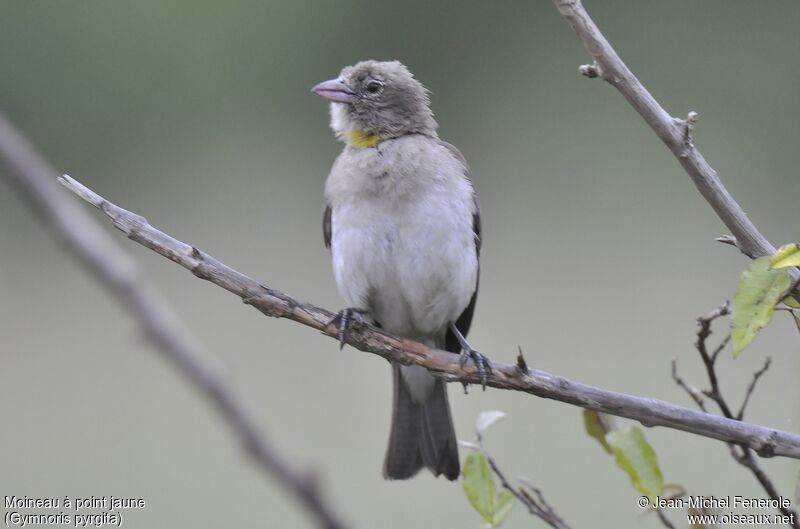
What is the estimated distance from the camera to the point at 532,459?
563 cm

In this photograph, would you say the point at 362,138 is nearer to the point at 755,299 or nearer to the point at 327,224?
the point at 327,224

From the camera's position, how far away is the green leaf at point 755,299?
1684 millimetres

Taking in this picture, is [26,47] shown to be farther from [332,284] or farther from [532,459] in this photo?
[532,459]

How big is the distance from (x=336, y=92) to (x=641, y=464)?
206cm

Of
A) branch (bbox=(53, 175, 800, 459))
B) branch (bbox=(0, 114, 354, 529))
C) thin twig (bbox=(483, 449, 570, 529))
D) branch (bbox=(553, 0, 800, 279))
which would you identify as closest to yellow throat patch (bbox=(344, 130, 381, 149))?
branch (bbox=(53, 175, 800, 459))

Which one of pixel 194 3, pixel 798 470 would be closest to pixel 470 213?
pixel 798 470

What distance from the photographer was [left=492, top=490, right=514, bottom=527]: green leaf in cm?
204

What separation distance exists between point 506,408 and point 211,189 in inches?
120

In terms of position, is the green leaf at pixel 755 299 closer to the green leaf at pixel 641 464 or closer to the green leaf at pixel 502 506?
the green leaf at pixel 641 464

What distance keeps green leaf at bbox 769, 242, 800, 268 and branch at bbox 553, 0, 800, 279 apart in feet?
0.48

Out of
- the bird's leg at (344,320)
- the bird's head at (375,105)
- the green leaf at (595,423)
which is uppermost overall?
the bird's head at (375,105)

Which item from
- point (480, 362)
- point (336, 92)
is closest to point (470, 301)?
point (336, 92)

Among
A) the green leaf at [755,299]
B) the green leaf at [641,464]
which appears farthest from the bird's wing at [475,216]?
the green leaf at [755,299]

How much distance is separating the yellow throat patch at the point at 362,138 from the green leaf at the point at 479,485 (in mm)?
1607
